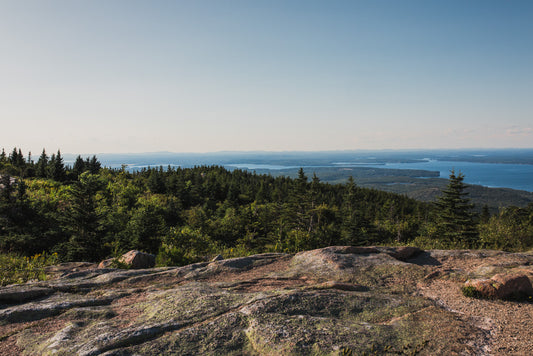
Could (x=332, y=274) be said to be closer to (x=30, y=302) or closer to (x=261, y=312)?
(x=261, y=312)

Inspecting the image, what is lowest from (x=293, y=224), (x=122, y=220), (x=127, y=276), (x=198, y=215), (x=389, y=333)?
(x=293, y=224)

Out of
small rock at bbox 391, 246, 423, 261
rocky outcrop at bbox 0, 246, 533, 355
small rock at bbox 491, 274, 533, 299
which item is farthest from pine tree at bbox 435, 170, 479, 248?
small rock at bbox 491, 274, 533, 299

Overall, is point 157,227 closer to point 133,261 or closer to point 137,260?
point 137,260

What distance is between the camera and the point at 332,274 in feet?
25.1

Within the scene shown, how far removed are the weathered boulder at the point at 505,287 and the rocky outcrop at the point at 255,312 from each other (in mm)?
202

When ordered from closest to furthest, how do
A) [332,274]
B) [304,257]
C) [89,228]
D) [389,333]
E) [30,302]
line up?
[389,333]
[30,302]
[332,274]
[304,257]
[89,228]

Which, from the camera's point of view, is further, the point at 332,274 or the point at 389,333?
the point at 332,274

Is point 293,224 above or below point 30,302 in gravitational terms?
below

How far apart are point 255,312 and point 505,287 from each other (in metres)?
5.69

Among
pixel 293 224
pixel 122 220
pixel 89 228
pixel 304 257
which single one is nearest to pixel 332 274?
Answer: pixel 304 257

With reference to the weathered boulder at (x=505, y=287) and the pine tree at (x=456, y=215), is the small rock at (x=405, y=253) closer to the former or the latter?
the weathered boulder at (x=505, y=287)

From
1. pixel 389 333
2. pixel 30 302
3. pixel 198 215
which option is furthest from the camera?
pixel 198 215

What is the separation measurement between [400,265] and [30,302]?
966 centimetres

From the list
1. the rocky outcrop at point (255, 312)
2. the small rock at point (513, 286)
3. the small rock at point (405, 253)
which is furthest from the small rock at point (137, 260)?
the small rock at point (513, 286)
